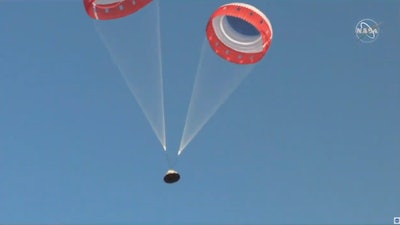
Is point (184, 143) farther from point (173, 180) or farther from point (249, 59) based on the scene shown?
point (249, 59)

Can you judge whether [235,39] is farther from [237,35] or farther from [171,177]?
[171,177]

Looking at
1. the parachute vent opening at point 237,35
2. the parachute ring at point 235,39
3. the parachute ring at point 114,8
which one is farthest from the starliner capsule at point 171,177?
the parachute ring at point 114,8

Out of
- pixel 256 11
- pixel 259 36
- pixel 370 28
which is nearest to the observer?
pixel 256 11

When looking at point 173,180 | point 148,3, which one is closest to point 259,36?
point 148,3

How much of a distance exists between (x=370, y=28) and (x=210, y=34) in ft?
20.6

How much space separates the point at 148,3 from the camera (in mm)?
16250

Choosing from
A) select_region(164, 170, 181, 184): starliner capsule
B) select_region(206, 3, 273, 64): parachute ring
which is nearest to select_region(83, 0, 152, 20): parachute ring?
select_region(206, 3, 273, 64): parachute ring

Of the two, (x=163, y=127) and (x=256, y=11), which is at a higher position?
(x=256, y=11)

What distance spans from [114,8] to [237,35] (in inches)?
123

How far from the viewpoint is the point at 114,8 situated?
16.3 meters

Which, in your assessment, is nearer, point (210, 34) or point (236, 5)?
point (236, 5)

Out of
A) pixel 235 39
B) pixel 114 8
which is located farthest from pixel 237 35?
pixel 114 8

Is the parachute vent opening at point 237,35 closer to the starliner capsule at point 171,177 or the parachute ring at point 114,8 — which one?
the parachute ring at point 114,8

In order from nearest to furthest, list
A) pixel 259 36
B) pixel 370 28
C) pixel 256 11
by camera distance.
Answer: pixel 256 11 < pixel 259 36 < pixel 370 28
